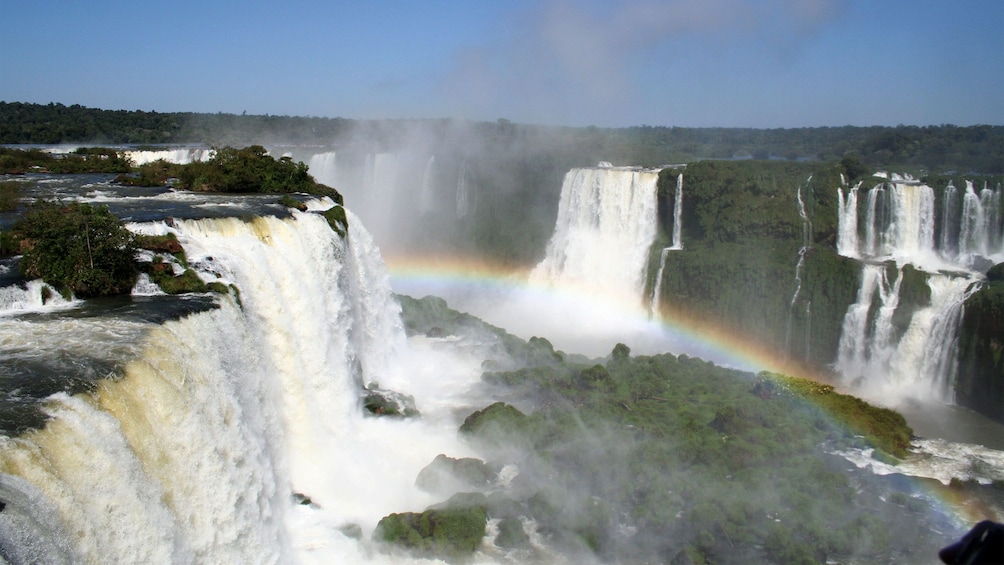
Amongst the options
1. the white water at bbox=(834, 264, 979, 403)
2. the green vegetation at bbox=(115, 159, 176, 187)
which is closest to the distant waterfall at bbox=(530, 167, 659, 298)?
the white water at bbox=(834, 264, 979, 403)

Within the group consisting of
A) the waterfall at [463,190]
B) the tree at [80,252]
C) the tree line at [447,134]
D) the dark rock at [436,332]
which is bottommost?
the dark rock at [436,332]

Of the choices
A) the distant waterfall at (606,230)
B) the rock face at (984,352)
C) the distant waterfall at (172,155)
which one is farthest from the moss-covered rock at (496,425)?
the distant waterfall at (172,155)

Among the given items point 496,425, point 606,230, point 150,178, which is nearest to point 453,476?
point 496,425

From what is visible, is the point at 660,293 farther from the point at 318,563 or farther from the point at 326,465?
the point at 318,563

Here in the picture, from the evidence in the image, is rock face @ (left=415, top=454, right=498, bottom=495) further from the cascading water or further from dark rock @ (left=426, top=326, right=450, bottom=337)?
the cascading water

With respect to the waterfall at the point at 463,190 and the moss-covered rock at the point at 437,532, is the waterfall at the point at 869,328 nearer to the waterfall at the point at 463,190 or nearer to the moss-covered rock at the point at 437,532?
the moss-covered rock at the point at 437,532

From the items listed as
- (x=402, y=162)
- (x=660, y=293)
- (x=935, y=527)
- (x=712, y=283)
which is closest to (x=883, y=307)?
(x=712, y=283)
